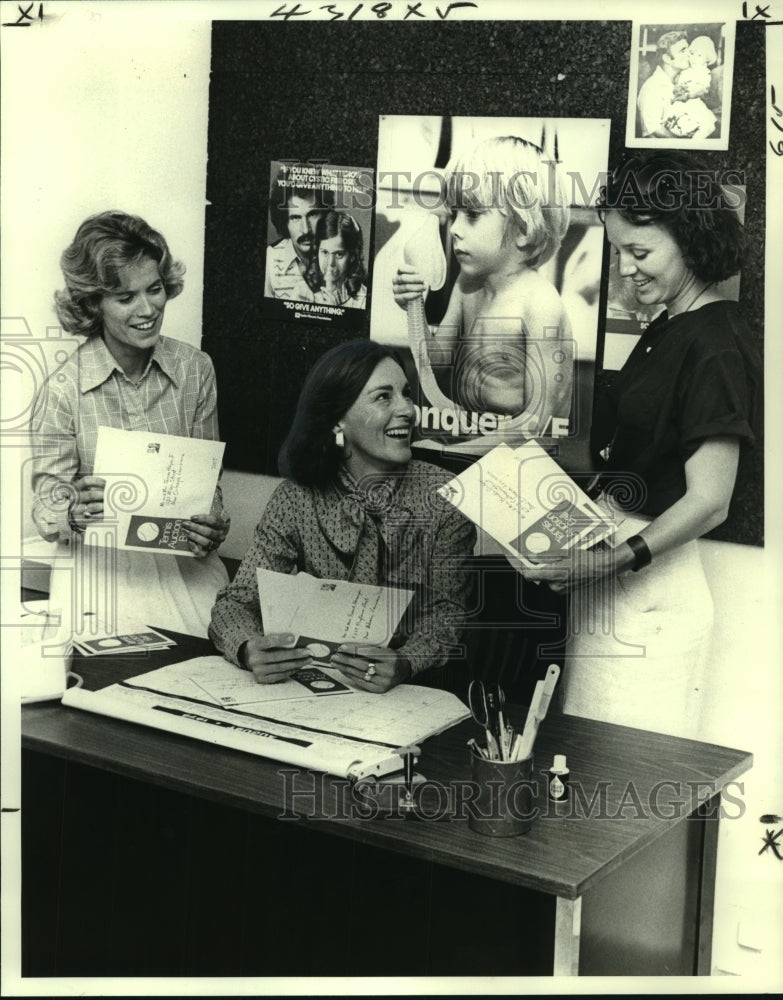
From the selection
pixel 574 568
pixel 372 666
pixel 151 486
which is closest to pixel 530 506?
pixel 574 568

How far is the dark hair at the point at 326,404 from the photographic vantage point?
1.93m

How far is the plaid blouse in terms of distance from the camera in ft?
6.45

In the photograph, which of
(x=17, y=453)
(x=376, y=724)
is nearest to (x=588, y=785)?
(x=376, y=724)

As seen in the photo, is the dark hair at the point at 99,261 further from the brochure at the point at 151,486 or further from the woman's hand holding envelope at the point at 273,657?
the woman's hand holding envelope at the point at 273,657

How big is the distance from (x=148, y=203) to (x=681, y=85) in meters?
0.85

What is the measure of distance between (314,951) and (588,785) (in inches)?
20.1

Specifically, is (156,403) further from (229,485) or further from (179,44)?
(179,44)

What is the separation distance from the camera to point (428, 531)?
1.90m

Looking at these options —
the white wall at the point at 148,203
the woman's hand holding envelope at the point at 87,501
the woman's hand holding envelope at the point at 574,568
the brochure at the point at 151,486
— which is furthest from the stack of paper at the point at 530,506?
the woman's hand holding envelope at the point at 87,501

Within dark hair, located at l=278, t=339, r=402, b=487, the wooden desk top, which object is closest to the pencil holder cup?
the wooden desk top

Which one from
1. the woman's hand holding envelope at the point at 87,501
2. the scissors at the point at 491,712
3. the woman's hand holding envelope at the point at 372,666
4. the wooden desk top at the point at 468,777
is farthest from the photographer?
the woman's hand holding envelope at the point at 87,501

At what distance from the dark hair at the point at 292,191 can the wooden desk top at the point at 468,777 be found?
78 centimetres

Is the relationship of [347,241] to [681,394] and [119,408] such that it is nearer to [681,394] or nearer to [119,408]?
[119,408]

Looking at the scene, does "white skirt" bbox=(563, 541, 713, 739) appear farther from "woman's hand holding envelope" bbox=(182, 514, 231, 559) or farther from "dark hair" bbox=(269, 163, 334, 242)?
"dark hair" bbox=(269, 163, 334, 242)
